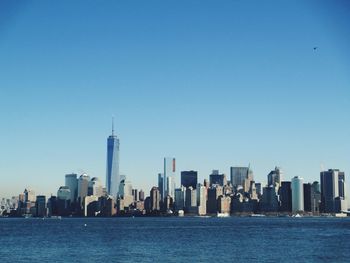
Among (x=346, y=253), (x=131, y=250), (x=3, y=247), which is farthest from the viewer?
(x=3, y=247)

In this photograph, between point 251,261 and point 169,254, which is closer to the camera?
point 251,261

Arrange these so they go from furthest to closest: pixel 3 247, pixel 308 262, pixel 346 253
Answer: pixel 3 247, pixel 346 253, pixel 308 262

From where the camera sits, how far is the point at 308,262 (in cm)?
5922

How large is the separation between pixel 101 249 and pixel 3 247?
16382 millimetres


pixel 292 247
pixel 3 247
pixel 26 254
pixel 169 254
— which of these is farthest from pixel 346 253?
pixel 3 247

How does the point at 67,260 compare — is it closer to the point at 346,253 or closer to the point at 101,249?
the point at 101,249

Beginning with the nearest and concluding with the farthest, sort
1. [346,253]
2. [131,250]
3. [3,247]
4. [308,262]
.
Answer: [308,262] < [346,253] < [131,250] < [3,247]

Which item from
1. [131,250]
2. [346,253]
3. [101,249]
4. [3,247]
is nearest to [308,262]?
[346,253]

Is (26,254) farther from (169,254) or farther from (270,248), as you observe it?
(270,248)

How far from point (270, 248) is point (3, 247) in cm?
3835

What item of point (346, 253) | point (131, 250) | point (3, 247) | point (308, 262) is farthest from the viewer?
point (3, 247)

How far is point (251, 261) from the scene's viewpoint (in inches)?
2411

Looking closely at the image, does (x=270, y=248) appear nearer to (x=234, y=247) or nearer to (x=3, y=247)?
(x=234, y=247)

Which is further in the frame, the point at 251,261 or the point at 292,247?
the point at 292,247
